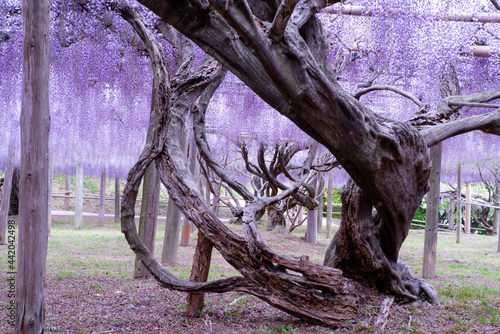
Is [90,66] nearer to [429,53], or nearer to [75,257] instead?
[75,257]

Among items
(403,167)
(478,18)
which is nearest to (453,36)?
(478,18)

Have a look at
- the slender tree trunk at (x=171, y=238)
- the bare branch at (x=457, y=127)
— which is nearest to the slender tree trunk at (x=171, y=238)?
the slender tree trunk at (x=171, y=238)

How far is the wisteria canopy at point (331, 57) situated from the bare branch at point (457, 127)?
1427 mm

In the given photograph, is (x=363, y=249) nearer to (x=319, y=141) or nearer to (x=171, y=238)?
(x=319, y=141)

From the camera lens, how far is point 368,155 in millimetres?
3104

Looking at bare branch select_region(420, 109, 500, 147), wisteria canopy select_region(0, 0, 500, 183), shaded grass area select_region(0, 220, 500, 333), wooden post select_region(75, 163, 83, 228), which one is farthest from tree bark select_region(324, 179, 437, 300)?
wooden post select_region(75, 163, 83, 228)

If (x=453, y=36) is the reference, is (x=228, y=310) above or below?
below

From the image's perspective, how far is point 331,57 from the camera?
21.6 feet

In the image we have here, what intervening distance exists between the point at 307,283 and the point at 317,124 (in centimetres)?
116

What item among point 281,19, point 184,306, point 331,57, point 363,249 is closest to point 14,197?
point 331,57

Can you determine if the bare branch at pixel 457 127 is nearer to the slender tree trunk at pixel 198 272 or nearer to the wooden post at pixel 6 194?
the slender tree trunk at pixel 198 272

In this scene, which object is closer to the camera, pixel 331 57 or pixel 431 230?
pixel 431 230

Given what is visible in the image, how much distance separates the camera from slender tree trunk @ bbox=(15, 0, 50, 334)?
7.68 feet

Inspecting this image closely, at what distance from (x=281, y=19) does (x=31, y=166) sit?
1.53 m
